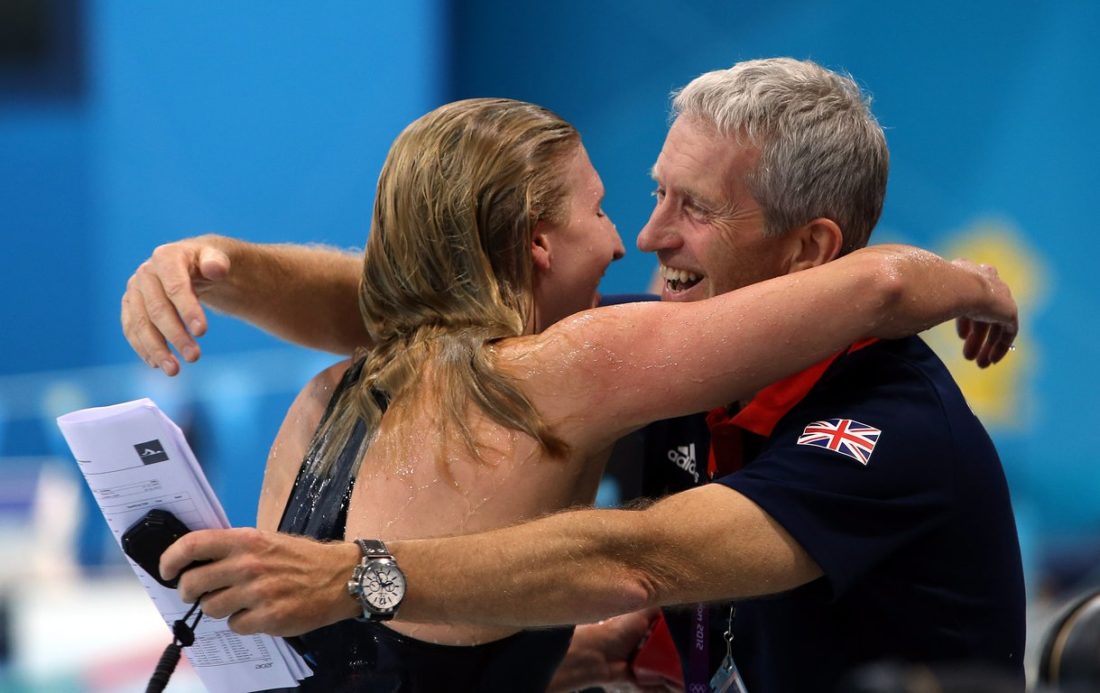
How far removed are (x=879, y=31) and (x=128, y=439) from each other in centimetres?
839

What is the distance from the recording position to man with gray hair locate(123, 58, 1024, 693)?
76.9 inches

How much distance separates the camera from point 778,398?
7.70 feet

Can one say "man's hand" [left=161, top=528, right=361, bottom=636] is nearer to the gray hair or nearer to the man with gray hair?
the man with gray hair

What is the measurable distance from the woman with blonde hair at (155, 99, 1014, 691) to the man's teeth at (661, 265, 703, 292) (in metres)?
0.41

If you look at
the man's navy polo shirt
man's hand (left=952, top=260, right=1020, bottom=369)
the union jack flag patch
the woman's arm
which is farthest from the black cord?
man's hand (left=952, top=260, right=1020, bottom=369)

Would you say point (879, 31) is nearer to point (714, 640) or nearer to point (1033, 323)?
point (1033, 323)

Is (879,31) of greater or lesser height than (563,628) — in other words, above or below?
above

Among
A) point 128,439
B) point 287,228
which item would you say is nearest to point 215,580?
point 128,439

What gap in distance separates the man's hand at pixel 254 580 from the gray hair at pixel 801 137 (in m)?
1.23

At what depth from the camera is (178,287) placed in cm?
237

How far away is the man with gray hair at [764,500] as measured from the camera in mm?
1953

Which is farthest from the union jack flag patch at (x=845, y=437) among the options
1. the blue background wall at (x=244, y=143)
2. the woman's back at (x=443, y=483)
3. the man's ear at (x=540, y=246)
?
the blue background wall at (x=244, y=143)

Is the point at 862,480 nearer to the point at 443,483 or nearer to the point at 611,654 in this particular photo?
the point at 443,483

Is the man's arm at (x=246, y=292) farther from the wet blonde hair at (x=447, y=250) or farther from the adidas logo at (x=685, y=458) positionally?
the adidas logo at (x=685, y=458)
